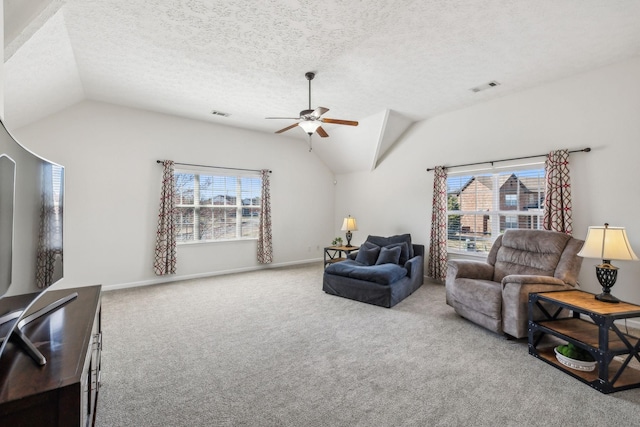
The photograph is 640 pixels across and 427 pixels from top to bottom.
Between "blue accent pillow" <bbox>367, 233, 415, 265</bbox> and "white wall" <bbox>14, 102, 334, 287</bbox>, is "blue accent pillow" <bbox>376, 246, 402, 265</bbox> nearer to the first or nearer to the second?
"blue accent pillow" <bbox>367, 233, 415, 265</bbox>

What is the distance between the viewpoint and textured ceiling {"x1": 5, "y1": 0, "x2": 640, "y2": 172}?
248 centimetres

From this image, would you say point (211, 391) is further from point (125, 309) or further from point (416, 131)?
point (416, 131)

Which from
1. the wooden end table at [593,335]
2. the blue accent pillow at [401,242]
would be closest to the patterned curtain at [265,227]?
the blue accent pillow at [401,242]

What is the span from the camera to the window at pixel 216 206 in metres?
5.44

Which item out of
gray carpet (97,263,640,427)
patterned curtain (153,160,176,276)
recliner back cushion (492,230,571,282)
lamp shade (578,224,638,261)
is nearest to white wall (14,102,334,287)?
patterned curtain (153,160,176,276)

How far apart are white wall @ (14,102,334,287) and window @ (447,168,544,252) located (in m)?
3.82

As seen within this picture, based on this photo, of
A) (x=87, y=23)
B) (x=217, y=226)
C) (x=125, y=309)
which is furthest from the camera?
(x=217, y=226)

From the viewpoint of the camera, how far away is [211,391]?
2.10 metres

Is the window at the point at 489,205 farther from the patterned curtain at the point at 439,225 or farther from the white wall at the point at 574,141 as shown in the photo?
the white wall at the point at 574,141

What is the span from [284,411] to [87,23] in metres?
3.63

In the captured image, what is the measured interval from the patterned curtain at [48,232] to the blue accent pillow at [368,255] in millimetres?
3854

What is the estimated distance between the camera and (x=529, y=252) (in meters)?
3.41

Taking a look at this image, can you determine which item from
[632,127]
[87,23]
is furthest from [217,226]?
[632,127]

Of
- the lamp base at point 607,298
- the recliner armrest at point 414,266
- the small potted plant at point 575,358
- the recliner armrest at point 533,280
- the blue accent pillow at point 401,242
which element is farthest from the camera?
the blue accent pillow at point 401,242
